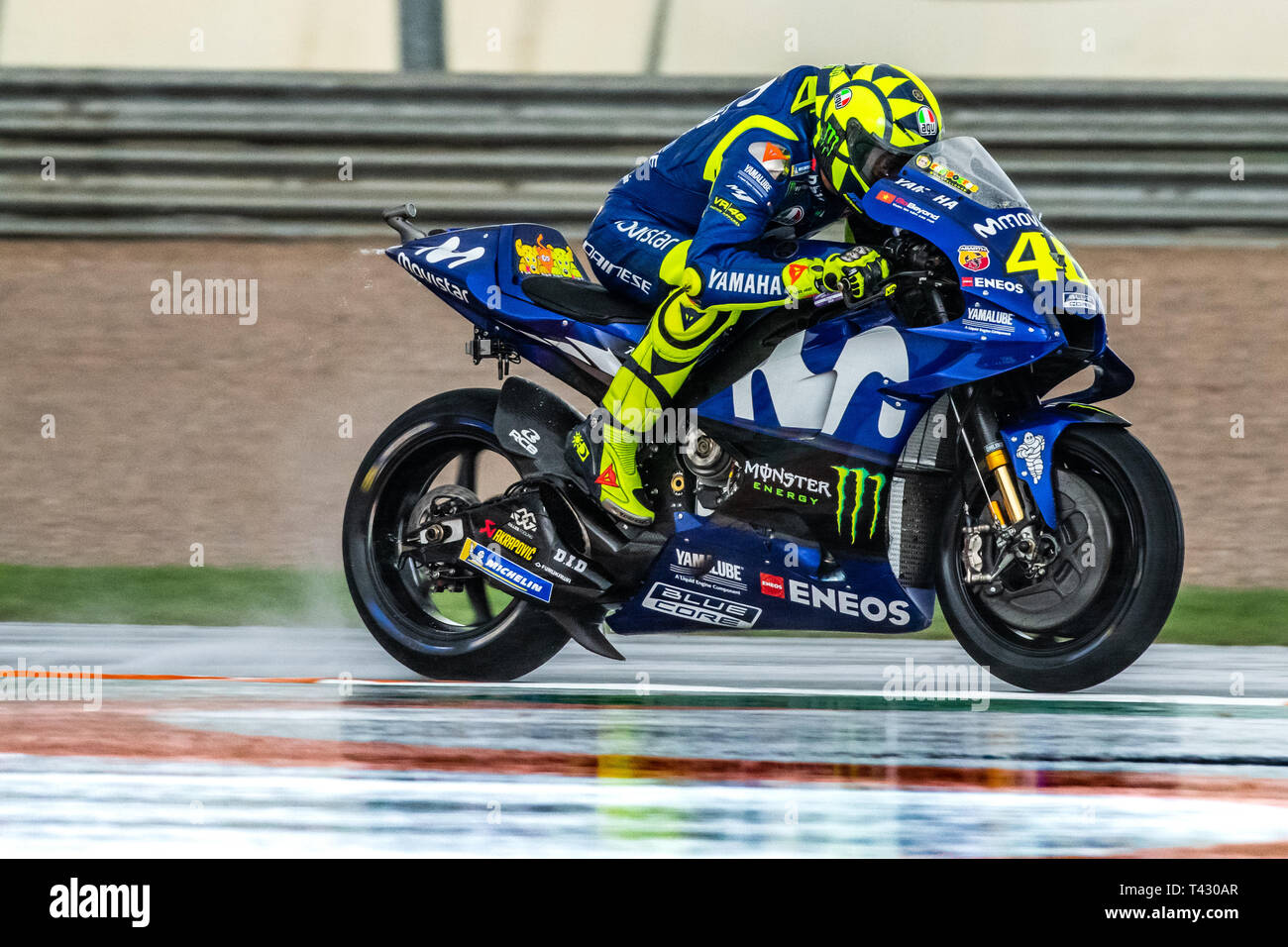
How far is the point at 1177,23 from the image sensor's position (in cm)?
766

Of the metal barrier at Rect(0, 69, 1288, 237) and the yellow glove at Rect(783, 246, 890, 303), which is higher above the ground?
the metal barrier at Rect(0, 69, 1288, 237)

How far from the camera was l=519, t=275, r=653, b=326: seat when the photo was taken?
15.9 ft

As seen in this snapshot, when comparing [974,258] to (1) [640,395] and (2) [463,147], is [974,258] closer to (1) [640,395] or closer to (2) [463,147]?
(1) [640,395]

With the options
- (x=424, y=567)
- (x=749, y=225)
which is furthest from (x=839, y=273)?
(x=424, y=567)

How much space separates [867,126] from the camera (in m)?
4.31

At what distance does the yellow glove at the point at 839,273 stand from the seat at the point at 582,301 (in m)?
0.67

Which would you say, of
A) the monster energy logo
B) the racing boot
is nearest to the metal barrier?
the racing boot

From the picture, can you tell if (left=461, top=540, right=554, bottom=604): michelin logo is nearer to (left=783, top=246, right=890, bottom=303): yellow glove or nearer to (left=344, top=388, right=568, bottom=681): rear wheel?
(left=344, top=388, right=568, bottom=681): rear wheel

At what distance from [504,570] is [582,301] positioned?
83 centimetres

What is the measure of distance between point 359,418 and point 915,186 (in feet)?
12.8

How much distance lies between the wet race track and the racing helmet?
145cm

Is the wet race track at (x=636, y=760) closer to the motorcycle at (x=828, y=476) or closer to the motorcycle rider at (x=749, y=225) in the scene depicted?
the motorcycle at (x=828, y=476)
